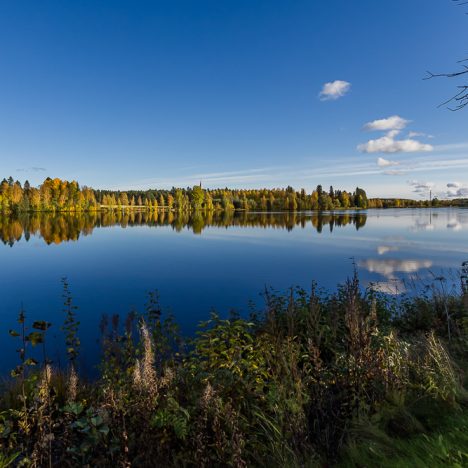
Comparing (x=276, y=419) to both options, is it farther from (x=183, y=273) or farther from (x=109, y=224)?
(x=109, y=224)

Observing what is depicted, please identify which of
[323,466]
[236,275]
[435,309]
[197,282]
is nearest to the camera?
[323,466]

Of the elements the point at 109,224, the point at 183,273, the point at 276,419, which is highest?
the point at 109,224

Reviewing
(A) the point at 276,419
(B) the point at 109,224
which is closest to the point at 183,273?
(A) the point at 276,419

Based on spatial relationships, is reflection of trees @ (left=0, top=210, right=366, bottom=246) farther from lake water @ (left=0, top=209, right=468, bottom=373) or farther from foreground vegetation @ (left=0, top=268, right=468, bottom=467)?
foreground vegetation @ (left=0, top=268, right=468, bottom=467)

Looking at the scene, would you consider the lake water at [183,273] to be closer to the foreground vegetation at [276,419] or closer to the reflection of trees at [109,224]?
the foreground vegetation at [276,419]

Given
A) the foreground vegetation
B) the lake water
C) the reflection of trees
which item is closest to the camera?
the foreground vegetation

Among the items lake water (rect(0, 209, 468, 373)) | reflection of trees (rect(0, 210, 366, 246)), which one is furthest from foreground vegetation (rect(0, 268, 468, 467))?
reflection of trees (rect(0, 210, 366, 246))

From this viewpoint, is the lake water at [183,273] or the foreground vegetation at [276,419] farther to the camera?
the lake water at [183,273]

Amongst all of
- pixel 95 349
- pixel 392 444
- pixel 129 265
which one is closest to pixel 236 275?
pixel 129 265

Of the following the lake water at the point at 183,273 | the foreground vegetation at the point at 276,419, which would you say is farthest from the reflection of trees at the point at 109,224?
the foreground vegetation at the point at 276,419

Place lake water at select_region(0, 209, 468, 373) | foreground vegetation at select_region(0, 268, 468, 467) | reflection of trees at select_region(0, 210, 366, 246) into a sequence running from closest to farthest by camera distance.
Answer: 1. foreground vegetation at select_region(0, 268, 468, 467)
2. lake water at select_region(0, 209, 468, 373)
3. reflection of trees at select_region(0, 210, 366, 246)

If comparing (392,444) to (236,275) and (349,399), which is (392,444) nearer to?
(349,399)

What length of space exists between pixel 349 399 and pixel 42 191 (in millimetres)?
165301

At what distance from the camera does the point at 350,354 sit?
191 inches
